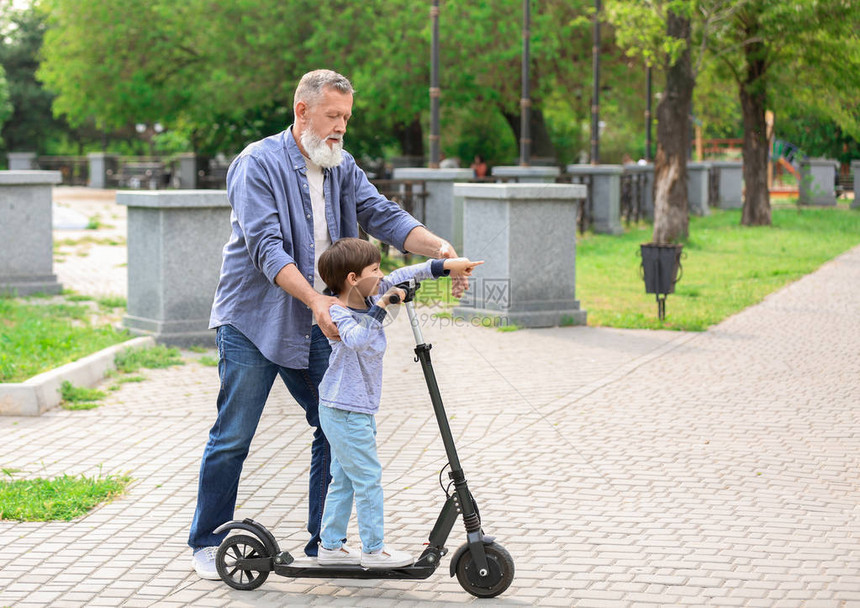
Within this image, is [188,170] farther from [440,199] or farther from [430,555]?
[430,555]

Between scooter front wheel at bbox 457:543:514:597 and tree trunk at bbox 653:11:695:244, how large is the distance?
17.0 m

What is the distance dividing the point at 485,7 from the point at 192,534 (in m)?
29.6

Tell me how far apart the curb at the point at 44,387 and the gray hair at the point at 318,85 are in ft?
13.6

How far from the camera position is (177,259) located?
10633 mm

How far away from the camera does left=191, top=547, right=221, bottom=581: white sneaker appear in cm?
482

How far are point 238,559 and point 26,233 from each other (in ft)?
31.3

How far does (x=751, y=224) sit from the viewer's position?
27109mm

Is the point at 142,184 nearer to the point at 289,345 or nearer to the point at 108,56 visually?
the point at 108,56

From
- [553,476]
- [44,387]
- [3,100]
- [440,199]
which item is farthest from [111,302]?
[3,100]

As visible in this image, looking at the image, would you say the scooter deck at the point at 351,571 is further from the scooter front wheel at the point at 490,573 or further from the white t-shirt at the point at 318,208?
the white t-shirt at the point at 318,208

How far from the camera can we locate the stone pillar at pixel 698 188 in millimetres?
31672

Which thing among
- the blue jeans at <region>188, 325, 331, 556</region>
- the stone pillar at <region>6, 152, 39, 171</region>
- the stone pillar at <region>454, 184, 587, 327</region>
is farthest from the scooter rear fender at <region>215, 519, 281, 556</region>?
the stone pillar at <region>6, 152, 39, 171</region>

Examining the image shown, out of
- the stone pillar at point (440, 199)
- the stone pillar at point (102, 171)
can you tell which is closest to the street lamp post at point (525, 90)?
the stone pillar at point (440, 199)

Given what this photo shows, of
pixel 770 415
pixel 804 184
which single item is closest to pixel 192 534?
pixel 770 415
